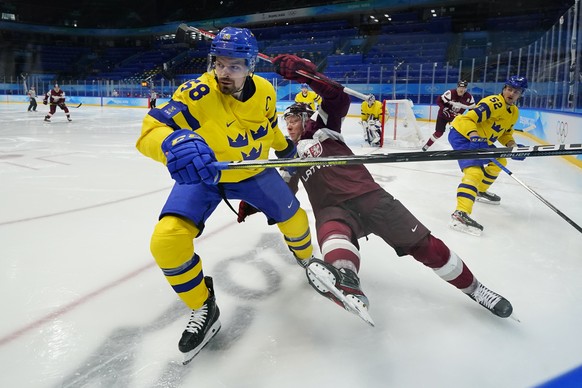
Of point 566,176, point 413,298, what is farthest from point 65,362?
point 566,176

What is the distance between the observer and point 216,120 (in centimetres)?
156

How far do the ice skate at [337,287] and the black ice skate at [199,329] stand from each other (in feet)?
1.29

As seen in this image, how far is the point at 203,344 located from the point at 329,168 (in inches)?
34.9

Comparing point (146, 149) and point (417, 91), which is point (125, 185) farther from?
point (417, 91)

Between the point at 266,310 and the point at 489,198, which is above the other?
the point at 489,198

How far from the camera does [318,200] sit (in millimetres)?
1845

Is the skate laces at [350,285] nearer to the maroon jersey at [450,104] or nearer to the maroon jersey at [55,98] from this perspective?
the maroon jersey at [450,104]

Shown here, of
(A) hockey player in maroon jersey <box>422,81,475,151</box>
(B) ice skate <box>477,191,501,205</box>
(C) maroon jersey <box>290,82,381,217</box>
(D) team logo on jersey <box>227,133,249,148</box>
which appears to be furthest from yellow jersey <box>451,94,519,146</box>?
Result: (A) hockey player in maroon jersey <box>422,81,475,151</box>

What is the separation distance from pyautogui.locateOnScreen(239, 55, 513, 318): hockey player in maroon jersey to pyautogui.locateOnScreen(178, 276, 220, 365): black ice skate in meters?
0.39

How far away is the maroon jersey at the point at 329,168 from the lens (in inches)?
70.4

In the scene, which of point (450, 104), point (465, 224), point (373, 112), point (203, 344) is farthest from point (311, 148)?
point (450, 104)

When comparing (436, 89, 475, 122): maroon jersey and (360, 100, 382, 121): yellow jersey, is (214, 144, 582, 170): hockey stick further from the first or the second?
(436, 89, 475, 122): maroon jersey

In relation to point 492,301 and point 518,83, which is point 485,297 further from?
point 518,83

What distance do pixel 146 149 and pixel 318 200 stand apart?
2.49ft
